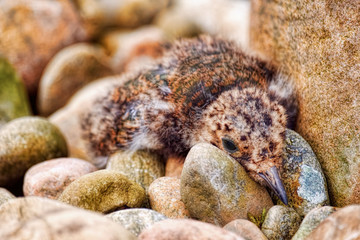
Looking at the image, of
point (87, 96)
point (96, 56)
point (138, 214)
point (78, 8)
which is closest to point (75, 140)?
point (87, 96)

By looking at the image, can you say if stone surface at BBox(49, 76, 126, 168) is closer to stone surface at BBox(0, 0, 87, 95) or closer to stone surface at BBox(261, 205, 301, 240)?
stone surface at BBox(0, 0, 87, 95)

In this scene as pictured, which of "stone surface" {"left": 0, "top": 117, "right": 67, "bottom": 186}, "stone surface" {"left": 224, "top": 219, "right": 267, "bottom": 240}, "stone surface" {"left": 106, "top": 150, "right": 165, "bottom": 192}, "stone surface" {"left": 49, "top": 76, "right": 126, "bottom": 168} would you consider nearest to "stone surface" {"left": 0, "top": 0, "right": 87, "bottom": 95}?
"stone surface" {"left": 49, "top": 76, "right": 126, "bottom": 168}

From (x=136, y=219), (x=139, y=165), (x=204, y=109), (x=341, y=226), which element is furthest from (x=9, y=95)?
(x=341, y=226)

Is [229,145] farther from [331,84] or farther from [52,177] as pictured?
[52,177]

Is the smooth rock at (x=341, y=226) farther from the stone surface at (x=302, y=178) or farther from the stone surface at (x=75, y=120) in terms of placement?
the stone surface at (x=75, y=120)

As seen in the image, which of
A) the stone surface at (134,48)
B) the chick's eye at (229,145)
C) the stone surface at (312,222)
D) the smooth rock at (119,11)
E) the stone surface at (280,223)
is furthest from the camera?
the smooth rock at (119,11)

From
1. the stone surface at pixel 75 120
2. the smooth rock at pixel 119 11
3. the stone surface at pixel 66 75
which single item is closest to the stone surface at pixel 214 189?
the stone surface at pixel 75 120

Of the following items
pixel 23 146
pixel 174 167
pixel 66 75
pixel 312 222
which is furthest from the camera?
pixel 66 75
